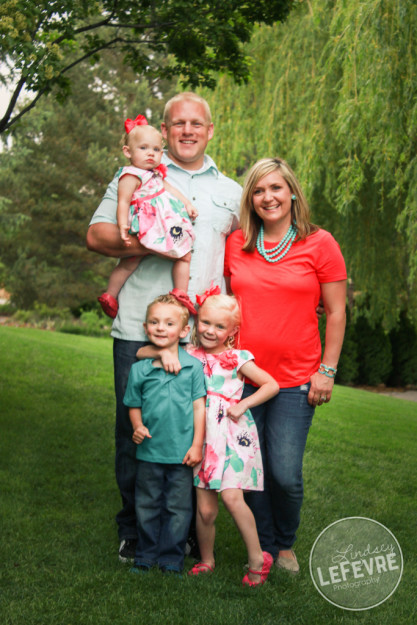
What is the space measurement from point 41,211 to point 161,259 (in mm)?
20065

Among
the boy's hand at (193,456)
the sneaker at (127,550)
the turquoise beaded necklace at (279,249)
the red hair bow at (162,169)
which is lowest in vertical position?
the sneaker at (127,550)

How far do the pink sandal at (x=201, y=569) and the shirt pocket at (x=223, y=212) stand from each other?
155 cm

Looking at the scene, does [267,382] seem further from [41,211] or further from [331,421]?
[41,211]

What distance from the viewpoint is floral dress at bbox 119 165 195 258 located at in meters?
2.91

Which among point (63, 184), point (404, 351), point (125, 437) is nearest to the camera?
point (125, 437)

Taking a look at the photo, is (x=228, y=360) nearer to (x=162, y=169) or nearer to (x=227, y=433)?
(x=227, y=433)

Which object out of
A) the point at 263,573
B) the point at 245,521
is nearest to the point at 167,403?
the point at 245,521

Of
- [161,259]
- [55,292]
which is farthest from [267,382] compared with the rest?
[55,292]

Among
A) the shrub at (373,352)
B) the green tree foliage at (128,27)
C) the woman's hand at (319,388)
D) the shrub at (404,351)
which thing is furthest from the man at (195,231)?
the shrub at (404,351)

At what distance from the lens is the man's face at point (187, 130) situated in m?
3.02

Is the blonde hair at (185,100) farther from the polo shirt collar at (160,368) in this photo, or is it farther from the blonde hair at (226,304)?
the polo shirt collar at (160,368)

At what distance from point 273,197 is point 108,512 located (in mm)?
2242

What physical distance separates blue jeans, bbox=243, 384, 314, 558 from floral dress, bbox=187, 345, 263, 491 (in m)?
0.08

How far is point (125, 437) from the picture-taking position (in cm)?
324
